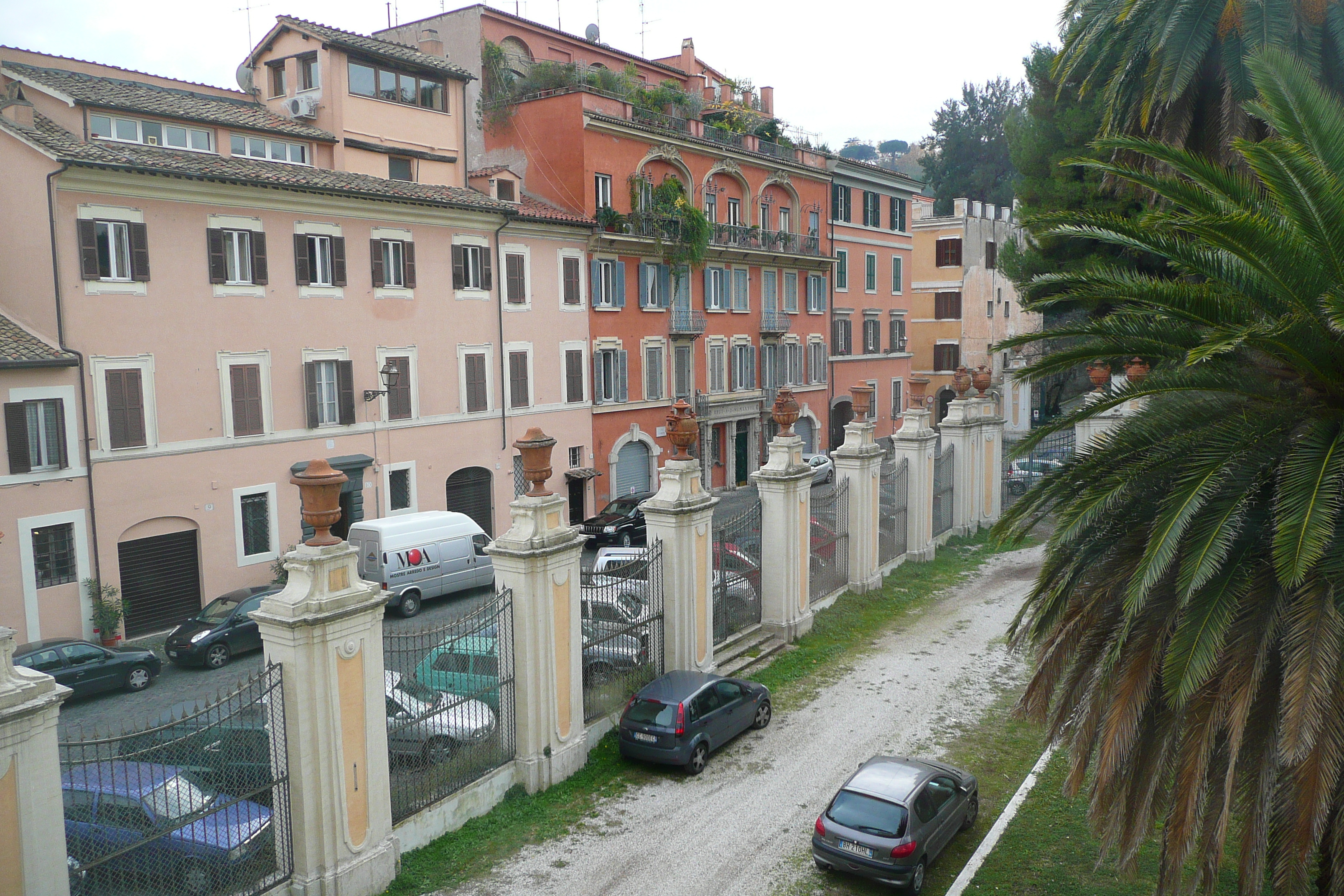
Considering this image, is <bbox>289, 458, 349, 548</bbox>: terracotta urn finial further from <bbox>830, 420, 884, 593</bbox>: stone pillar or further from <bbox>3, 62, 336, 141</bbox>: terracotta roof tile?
<bbox>3, 62, 336, 141</bbox>: terracotta roof tile

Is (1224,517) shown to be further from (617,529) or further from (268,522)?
(268,522)

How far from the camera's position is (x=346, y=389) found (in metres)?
27.5

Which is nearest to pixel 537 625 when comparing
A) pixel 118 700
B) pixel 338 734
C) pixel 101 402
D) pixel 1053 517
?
pixel 338 734

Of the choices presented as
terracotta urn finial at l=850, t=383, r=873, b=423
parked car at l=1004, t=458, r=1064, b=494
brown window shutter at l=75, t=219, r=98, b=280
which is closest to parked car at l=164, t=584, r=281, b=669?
brown window shutter at l=75, t=219, r=98, b=280

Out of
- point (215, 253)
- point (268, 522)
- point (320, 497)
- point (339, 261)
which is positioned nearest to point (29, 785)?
point (320, 497)

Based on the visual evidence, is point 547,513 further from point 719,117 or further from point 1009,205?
A: point 1009,205

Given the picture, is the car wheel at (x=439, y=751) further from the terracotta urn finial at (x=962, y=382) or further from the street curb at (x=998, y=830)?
the terracotta urn finial at (x=962, y=382)

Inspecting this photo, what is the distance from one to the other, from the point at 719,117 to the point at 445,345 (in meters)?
20.1

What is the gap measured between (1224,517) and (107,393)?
22536mm

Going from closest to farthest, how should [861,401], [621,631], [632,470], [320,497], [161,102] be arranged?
1. [320,497]
2. [621,631]
3. [861,401]
4. [161,102]
5. [632,470]

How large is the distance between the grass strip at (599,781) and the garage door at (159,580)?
13989 mm

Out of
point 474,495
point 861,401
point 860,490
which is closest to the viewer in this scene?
point 861,401

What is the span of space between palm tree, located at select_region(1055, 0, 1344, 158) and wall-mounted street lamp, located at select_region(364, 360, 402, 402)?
1855 cm

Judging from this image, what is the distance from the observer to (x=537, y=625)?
12789 millimetres
